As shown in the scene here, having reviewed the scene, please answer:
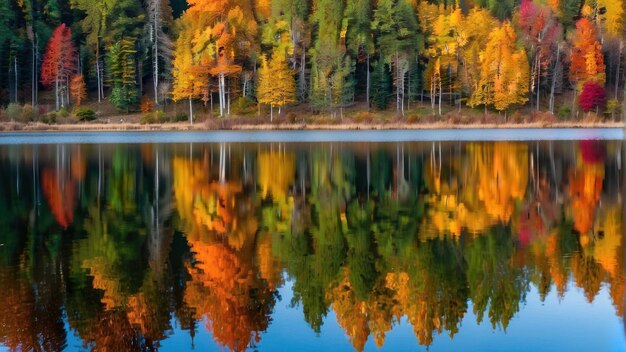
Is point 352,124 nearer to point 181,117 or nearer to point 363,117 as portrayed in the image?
point 363,117

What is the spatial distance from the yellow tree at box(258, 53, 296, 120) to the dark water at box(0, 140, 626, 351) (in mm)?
47943

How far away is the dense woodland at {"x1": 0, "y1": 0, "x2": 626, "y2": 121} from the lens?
75.4m

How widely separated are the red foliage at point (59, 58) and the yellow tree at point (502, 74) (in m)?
41.2

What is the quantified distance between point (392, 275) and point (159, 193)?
12354 millimetres

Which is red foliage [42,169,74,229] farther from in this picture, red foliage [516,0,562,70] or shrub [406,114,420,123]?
red foliage [516,0,562,70]

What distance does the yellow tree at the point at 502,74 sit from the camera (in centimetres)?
7312

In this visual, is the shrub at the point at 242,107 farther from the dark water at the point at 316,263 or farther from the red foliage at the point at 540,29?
the dark water at the point at 316,263

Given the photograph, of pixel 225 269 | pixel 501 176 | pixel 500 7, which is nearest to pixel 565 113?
pixel 500 7

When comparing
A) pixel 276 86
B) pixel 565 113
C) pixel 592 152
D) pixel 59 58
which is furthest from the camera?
pixel 59 58

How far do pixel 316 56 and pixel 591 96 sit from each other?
2644 centimetres

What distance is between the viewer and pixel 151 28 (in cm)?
8331

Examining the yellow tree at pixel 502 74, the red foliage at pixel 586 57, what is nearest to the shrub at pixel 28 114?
the yellow tree at pixel 502 74

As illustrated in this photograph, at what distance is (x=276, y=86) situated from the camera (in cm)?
7400

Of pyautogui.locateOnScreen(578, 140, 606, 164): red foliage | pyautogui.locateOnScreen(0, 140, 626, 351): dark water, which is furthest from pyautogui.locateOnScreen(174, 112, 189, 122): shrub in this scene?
pyautogui.locateOnScreen(0, 140, 626, 351): dark water
